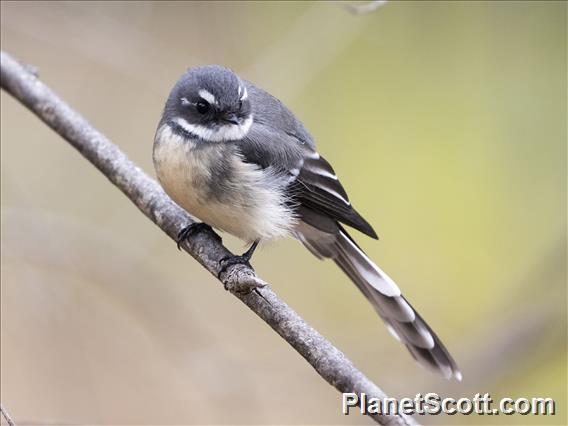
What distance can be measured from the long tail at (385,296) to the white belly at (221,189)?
43 cm

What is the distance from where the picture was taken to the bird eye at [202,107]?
410cm

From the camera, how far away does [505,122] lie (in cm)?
574

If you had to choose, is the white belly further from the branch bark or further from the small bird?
the branch bark

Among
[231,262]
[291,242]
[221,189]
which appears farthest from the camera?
[291,242]

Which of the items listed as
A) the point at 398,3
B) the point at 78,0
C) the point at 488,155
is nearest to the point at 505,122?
the point at 488,155

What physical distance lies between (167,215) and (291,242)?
2170 mm

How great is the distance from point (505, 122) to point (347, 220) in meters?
2.11

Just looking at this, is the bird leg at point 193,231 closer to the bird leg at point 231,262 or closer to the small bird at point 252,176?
the small bird at point 252,176

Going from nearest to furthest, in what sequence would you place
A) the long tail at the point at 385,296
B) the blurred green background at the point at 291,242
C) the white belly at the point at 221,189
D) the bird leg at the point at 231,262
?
the bird leg at the point at 231,262, the white belly at the point at 221,189, the long tail at the point at 385,296, the blurred green background at the point at 291,242

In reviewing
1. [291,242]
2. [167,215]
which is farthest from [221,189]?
[291,242]

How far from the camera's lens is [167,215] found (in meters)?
4.21

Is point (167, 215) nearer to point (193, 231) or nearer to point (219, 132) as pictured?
point (193, 231)

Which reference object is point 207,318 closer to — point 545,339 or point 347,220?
point 347,220

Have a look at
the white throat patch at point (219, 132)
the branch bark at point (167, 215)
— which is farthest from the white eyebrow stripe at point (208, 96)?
the branch bark at point (167, 215)
